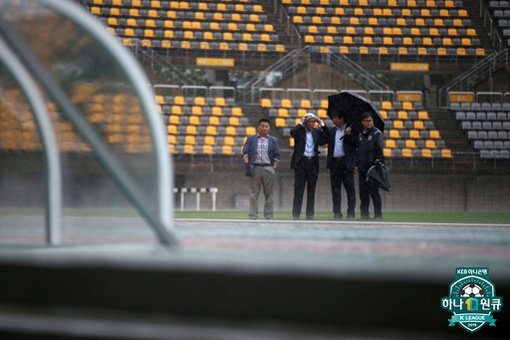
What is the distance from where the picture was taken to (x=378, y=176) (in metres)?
15.7

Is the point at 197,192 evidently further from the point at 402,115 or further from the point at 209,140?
the point at 402,115

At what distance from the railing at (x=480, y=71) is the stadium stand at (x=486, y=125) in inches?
43.1

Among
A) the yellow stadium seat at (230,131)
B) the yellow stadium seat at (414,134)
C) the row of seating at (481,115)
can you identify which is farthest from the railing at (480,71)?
the yellow stadium seat at (230,131)

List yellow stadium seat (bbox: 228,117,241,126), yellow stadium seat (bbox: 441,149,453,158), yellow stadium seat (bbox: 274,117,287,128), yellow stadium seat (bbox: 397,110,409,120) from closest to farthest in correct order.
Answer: yellow stadium seat (bbox: 441,149,453,158) < yellow stadium seat (bbox: 228,117,241,126) < yellow stadium seat (bbox: 274,117,287,128) < yellow stadium seat (bbox: 397,110,409,120)

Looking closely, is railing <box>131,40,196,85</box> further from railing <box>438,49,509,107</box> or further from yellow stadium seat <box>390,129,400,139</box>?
railing <box>438,49,509,107</box>

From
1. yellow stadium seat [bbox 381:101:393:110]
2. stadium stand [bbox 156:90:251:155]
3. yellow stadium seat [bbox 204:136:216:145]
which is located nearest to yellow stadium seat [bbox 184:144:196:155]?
stadium stand [bbox 156:90:251:155]

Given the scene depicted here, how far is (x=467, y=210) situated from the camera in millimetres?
27359

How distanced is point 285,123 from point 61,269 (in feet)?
79.7

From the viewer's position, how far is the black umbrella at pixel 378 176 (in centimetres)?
1557

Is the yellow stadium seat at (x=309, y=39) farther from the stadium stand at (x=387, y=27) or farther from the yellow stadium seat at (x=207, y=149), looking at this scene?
the yellow stadium seat at (x=207, y=149)

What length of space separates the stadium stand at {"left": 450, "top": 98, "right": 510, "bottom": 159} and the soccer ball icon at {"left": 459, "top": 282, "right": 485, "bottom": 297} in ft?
79.2

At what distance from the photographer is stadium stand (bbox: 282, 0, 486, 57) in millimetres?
32375

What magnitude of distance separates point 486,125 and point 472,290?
25.7 meters

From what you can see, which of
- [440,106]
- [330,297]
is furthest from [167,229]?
[440,106]
